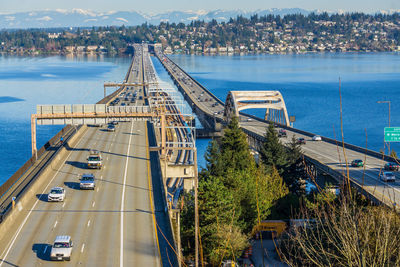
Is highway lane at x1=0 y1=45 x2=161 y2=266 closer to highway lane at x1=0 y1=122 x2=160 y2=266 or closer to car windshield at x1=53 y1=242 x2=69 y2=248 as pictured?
highway lane at x1=0 y1=122 x2=160 y2=266

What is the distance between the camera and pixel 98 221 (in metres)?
31.0

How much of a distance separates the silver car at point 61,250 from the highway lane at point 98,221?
0.34 m

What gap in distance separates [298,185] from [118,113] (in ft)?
62.8

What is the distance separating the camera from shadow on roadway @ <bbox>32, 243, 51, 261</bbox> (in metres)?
25.5

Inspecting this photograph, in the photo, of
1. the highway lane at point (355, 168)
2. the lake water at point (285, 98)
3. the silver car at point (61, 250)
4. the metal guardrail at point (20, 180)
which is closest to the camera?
the silver car at point (61, 250)

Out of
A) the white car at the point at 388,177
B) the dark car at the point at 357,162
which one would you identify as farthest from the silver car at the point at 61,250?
the dark car at the point at 357,162

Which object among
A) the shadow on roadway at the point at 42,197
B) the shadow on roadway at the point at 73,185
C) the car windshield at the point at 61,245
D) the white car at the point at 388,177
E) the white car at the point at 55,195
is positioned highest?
the car windshield at the point at 61,245

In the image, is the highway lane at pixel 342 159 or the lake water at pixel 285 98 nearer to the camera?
the highway lane at pixel 342 159

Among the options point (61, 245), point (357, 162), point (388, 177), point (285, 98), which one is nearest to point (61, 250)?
point (61, 245)

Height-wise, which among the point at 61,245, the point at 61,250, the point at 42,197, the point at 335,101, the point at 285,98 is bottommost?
the point at 335,101

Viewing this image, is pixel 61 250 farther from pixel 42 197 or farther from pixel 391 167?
pixel 391 167

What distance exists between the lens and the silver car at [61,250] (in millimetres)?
24875

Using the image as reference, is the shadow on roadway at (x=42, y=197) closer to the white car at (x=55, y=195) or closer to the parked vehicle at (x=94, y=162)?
the white car at (x=55, y=195)

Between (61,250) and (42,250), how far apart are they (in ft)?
6.18
